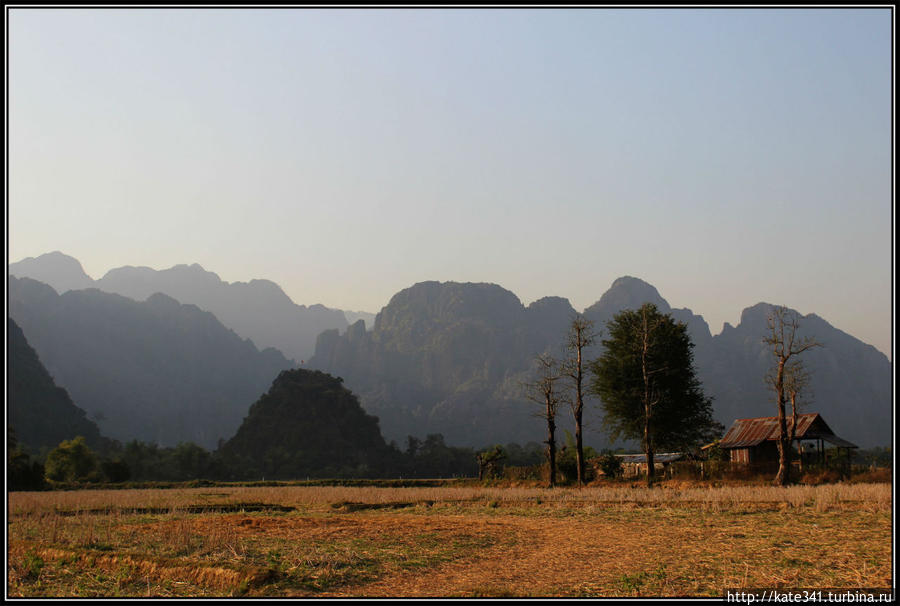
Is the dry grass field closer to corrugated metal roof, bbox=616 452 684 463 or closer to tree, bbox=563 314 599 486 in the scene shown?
tree, bbox=563 314 599 486

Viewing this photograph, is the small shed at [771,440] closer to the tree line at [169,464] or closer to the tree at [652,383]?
the tree at [652,383]

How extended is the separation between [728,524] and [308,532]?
1194 centimetres

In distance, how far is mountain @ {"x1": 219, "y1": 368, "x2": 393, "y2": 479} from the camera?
527ft

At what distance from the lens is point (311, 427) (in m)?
170

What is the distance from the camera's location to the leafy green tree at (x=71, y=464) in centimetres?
8039

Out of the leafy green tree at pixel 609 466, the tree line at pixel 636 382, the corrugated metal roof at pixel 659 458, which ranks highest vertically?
the tree line at pixel 636 382

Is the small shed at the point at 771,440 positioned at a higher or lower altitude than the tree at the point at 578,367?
lower

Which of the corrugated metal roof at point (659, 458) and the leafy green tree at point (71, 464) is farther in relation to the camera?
the leafy green tree at point (71, 464)

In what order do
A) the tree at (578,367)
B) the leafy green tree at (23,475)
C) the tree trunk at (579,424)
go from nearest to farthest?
the tree trunk at (579,424)
the tree at (578,367)
the leafy green tree at (23,475)

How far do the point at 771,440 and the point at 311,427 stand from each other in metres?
130

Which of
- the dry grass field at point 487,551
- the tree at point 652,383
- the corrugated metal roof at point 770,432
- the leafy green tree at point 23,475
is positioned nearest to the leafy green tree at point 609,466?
the tree at point 652,383

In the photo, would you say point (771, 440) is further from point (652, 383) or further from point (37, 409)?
point (37, 409)

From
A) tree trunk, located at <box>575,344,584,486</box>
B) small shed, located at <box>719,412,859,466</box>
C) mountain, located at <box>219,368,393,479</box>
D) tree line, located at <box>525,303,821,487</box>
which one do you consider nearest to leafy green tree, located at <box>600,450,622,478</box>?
tree line, located at <box>525,303,821,487</box>

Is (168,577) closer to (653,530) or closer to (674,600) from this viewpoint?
(674,600)
